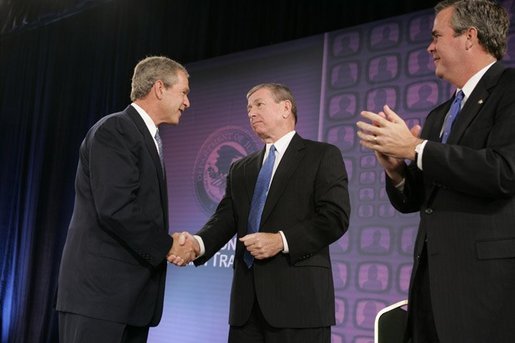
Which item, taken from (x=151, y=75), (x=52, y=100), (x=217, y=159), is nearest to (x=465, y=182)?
(x=151, y=75)

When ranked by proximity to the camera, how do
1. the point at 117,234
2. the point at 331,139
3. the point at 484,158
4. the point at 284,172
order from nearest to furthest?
the point at 484,158 < the point at 117,234 < the point at 284,172 < the point at 331,139

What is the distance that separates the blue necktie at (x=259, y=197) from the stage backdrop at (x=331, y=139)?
155 centimetres

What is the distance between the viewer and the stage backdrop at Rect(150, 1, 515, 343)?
12.2 feet

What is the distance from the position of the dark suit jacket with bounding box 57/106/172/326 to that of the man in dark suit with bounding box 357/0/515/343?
0.96m

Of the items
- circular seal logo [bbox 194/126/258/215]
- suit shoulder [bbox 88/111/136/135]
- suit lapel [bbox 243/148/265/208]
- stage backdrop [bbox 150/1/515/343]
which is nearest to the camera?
suit shoulder [bbox 88/111/136/135]

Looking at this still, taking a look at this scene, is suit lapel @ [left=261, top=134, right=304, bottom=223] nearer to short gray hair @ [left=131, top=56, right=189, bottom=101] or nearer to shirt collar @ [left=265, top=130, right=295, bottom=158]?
shirt collar @ [left=265, top=130, right=295, bottom=158]

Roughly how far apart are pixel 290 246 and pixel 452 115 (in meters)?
0.79

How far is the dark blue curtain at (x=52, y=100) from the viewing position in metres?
5.49

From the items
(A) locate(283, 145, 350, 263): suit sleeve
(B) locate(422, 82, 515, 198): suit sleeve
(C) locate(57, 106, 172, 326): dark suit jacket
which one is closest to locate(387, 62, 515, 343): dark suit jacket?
(B) locate(422, 82, 515, 198): suit sleeve

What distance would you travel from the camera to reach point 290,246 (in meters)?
2.15

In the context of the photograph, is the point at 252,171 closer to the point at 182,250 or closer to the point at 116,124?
the point at 182,250

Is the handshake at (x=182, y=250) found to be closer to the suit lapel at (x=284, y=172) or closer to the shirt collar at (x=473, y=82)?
the suit lapel at (x=284, y=172)

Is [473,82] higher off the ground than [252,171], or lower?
higher

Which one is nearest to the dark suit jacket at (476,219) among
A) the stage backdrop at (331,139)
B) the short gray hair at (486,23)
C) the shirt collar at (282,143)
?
the short gray hair at (486,23)
